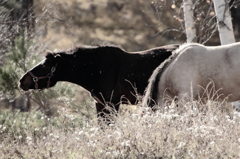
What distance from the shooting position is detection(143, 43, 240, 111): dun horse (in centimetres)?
653

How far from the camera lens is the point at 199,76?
259 inches

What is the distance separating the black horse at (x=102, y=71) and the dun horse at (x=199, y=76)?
1166 millimetres

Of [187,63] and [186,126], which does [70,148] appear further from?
[187,63]

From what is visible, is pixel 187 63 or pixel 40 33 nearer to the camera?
pixel 187 63

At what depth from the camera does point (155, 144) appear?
16.5ft

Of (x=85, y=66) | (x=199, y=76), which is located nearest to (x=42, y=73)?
(x=85, y=66)

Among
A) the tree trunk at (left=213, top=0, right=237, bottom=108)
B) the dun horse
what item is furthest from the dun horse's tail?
the tree trunk at (left=213, top=0, right=237, bottom=108)

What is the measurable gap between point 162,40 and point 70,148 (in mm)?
16497

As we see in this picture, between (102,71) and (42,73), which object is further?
Answer: (42,73)

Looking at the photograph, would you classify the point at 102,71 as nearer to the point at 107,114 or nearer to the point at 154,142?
the point at 107,114

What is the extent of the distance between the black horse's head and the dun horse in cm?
209

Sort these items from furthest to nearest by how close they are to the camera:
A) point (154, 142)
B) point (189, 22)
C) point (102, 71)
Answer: point (189, 22)
point (102, 71)
point (154, 142)

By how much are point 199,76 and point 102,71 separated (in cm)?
192

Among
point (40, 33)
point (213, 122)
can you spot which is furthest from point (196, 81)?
point (40, 33)
